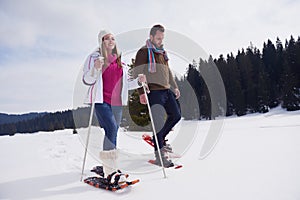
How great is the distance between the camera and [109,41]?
110 inches

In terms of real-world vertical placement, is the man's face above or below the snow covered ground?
above

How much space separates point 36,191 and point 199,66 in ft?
99.5

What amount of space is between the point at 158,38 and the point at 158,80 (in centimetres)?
65

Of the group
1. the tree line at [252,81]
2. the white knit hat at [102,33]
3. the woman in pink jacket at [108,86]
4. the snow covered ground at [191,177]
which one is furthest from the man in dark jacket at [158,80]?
the tree line at [252,81]

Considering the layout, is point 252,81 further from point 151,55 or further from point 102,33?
point 102,33

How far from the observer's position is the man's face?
339 cm

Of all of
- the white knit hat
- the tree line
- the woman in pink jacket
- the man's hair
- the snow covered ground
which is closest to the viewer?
the snow covered ground

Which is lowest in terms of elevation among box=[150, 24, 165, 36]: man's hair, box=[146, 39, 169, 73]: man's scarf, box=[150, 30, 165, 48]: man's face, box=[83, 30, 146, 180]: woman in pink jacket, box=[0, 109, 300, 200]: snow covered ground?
box=[0, 109, 300, 200]: snow covered ground

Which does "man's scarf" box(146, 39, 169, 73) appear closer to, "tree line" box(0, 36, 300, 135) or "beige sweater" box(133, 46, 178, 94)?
"beige sweater" box(133, 46, 178, 94)

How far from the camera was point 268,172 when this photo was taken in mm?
2221

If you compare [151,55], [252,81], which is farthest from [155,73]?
[252,81]

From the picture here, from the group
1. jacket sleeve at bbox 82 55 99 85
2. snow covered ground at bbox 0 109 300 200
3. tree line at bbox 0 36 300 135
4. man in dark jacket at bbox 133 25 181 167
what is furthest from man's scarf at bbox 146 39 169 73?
tree line at bbox 0 36 300 135

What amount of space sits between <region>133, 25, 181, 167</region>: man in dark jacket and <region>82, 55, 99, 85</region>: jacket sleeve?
2.92 ft

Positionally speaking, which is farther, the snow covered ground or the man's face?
the man's face
